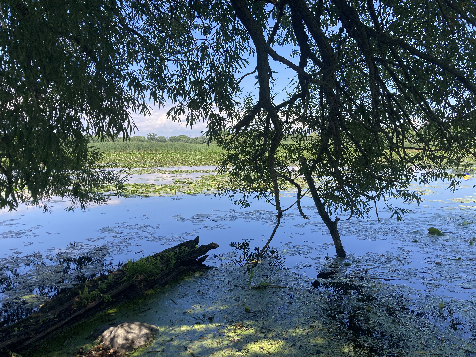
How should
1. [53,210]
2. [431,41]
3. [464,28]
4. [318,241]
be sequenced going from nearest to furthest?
[464,28], [431,41], [318,241], [53,210]

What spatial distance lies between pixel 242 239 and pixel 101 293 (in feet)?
16.5

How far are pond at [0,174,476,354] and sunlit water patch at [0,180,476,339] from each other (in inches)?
0.9

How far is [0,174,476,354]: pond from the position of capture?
7289mm

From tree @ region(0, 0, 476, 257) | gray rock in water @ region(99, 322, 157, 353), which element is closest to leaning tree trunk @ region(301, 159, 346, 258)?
tree @ region(0, 0, 476, 257)

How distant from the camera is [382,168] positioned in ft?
23.4

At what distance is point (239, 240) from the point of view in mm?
10508

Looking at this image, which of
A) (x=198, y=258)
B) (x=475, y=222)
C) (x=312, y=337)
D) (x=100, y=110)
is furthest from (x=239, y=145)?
(x=475, y=222)

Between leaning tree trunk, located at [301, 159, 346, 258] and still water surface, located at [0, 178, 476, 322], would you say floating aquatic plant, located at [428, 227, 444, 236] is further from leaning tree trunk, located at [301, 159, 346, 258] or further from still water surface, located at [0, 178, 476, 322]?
leaning tree trunk, located at [301, 159, 346, 258]

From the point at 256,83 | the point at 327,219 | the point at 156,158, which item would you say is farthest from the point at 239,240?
the point at 156,158

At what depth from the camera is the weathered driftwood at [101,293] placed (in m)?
4.96

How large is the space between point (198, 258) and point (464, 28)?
6.61 meters

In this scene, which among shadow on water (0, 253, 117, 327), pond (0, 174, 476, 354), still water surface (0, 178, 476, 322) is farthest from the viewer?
still water surface (0, 178, 476, 322)

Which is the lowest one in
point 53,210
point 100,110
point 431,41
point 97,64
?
point 53,210

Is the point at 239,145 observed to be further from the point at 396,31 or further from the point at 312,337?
the point at 312,337
